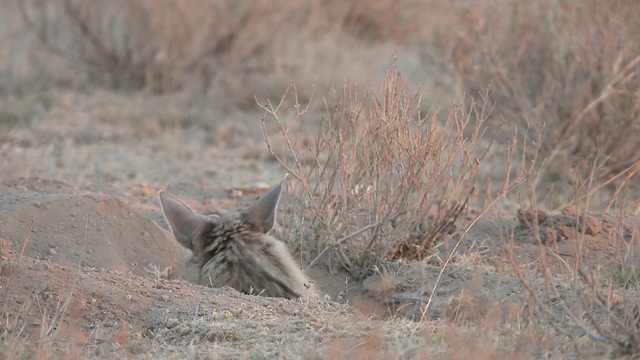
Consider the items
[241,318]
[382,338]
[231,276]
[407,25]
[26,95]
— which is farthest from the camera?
[407,25]

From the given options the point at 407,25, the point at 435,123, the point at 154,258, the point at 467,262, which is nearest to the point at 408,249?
the point at 467,262

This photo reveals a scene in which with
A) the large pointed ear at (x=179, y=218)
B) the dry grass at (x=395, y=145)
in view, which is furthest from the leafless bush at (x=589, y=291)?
the large pointed ear at (x=179, y=218)

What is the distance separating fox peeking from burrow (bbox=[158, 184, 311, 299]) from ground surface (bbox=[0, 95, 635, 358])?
0.20m

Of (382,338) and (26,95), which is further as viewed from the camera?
(26,95)

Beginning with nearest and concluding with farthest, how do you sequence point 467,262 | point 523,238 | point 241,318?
point 241,318 → point 467,262 → point 523,238

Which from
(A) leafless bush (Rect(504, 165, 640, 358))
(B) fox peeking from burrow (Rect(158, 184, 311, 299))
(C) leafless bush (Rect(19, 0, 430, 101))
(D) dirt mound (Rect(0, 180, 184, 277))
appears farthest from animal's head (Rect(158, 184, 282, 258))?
(C) leafless bush (Rect(19, 0, 430, 101))

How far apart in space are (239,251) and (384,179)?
3.67 feet

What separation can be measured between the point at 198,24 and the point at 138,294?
8.34 meters

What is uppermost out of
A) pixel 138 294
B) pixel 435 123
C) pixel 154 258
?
pixel 435 123

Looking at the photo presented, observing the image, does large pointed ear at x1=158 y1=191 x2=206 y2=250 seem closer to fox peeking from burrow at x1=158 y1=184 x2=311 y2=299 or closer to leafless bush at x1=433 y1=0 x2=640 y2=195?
fox peeking from burrow at x1=158 y1=184 x2=311 y2=299

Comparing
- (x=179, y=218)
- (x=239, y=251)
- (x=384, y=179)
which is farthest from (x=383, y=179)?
(x=179, y=218)

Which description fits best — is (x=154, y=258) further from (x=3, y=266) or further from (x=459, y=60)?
(x=459, y=60)

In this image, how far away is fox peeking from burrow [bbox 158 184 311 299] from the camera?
16.8 feet

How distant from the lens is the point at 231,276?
5.14m
